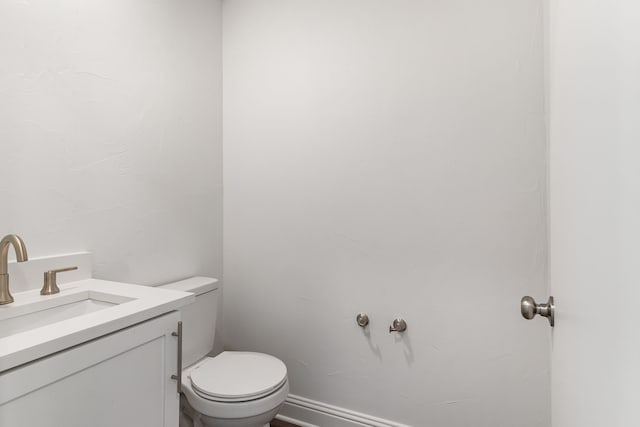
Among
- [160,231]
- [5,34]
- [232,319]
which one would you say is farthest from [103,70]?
[232,319]

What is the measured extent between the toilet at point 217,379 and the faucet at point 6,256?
2.08ft

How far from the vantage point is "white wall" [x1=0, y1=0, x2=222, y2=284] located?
43.6 inches

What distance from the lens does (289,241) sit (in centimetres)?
180

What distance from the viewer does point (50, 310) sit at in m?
1.05

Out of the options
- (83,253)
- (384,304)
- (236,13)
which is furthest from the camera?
(236,13)

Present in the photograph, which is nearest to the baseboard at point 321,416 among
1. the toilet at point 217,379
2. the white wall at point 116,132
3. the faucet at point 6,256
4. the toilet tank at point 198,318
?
the toilet at point 217,379

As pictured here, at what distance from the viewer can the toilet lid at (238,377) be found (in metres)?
1.26

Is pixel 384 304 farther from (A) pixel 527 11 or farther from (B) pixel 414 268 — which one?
(A) pixel 527 11

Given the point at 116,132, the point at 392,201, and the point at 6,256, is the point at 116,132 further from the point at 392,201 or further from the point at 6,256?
the point at 392,201

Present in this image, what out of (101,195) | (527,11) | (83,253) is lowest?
(83,253)

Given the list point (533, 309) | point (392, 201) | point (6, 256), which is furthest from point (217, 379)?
point (533, 309)

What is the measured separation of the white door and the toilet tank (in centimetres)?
138

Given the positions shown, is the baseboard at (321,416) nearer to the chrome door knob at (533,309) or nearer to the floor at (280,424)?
the floor at (280,424)

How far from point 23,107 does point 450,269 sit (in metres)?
1.62
